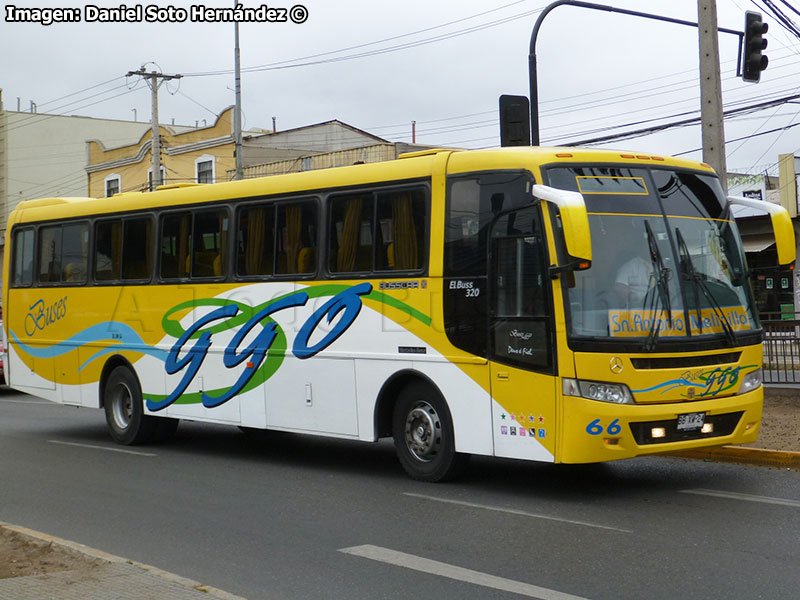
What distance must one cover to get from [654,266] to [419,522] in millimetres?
3042

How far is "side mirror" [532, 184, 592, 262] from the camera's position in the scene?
869cm

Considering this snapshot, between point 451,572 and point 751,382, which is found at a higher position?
point 751,382

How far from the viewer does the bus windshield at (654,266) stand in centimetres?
927

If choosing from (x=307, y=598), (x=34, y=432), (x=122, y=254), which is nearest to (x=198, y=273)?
(x=122, y=254)

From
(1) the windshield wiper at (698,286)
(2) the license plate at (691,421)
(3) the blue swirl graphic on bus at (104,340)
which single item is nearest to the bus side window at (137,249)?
(3) the blue swirl graphic on bus at (104,340)

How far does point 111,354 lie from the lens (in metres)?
14.8

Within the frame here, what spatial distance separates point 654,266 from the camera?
9477 mm

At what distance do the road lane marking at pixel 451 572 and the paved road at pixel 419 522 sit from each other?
0.02m

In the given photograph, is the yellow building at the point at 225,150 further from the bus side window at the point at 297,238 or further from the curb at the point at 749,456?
the curb at the point at 749,456

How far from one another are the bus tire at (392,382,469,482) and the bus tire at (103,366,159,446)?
485cm

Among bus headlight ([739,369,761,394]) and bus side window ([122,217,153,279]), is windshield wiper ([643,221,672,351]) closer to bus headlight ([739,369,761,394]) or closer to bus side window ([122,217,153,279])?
bus headlight ([739,369,761,394])

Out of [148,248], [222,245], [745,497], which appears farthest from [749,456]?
[148,248]

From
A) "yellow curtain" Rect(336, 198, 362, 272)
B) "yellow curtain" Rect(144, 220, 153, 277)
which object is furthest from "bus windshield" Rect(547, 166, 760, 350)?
"yellow curtain" Rect(144, 220, 153, 277)

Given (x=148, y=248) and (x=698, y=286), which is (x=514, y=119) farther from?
(x=698, y=286)
